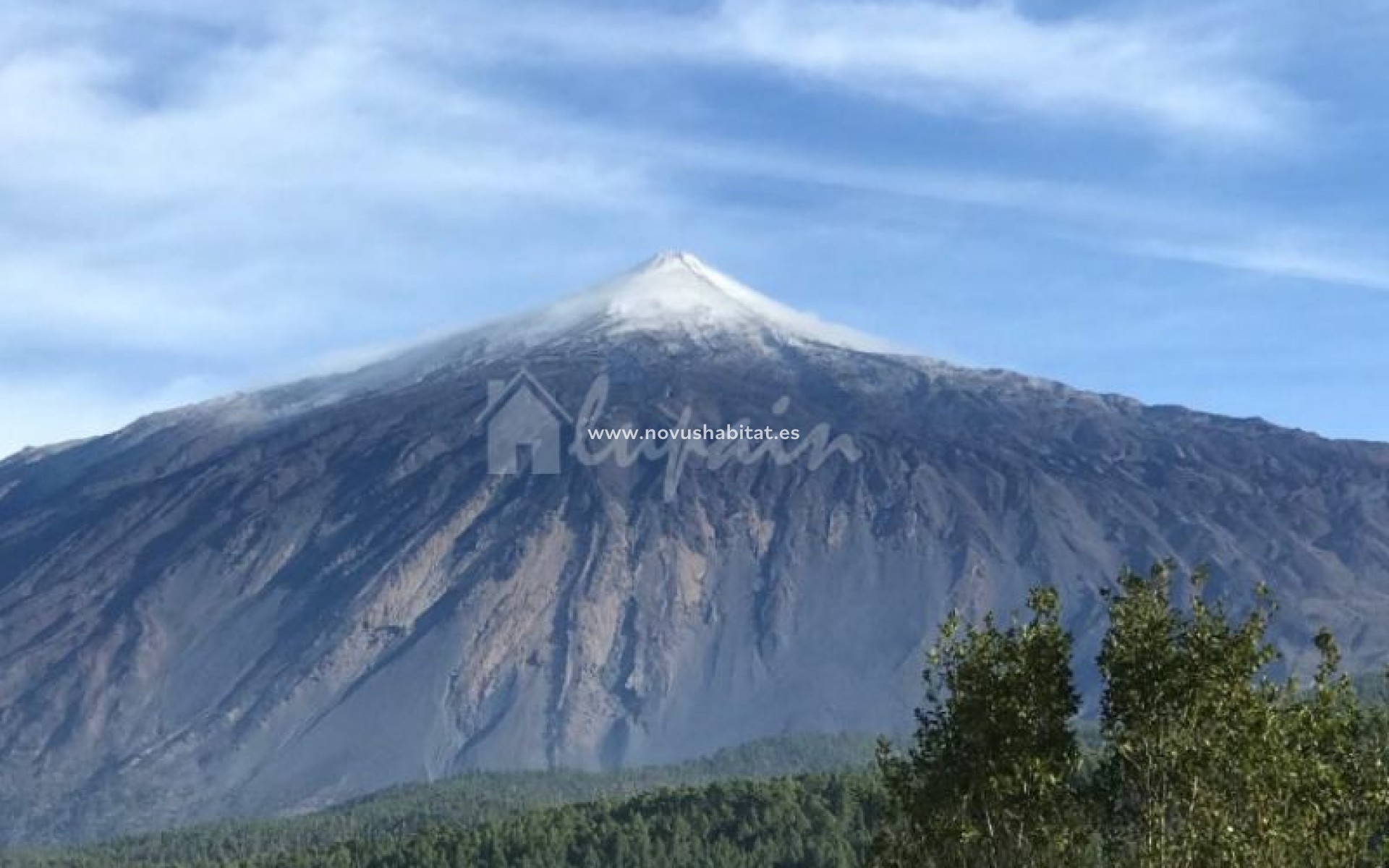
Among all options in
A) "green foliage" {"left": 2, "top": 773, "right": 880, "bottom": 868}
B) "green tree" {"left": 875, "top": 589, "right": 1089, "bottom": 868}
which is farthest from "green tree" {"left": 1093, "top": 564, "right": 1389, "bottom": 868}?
"green foliage" {"left": 2, "top": 773, "right": 880, "bottom": 868}

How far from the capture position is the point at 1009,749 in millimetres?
30781

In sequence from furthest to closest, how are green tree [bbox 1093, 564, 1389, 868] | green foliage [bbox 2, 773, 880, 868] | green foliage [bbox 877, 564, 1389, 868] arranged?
green foliage [bbox 2, 773, 880, 868] < green foliage [bbox 877, 564, 1389, 868] < green tree [bbox 1093, 564, 1389, 868]

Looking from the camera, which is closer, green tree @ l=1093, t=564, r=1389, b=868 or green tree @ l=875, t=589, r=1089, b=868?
green tree @ l=1093, t=564, r=1389, b=868

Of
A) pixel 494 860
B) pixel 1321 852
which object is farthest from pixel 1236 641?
pixel 494 860

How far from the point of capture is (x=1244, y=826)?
28.5m

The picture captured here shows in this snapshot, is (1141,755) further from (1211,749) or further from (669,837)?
(669,837)

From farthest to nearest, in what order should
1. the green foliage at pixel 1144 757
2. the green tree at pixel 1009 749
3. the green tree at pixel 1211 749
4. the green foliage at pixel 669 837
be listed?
1. the green foliage at pixel 669 837
2. the green tree at pixel 1009 749
3. the green foliage at pixel 1144 757
4. the green tree at pixel 1211 749

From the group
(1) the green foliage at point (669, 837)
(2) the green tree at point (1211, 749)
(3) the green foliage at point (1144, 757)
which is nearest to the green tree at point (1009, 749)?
(3) the green foliage at point (1144, 757)

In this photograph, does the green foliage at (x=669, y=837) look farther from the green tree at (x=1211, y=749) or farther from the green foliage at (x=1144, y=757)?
the green tree at (x=1211, y=749)

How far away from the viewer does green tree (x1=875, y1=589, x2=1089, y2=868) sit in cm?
3056

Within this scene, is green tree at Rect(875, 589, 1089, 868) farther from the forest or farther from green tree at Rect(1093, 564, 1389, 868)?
green tree at Rect(1093, 564, 1389, 868)

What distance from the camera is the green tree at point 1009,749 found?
1203 inches

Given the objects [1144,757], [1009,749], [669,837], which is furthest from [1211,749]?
[669,837]

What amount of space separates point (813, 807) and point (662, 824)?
13.5 metres
